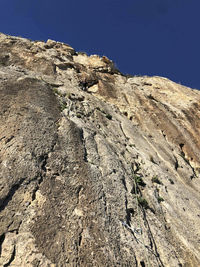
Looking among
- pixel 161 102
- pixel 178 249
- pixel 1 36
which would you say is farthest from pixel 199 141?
pixel 1 36

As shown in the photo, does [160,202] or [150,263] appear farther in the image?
[160,202]

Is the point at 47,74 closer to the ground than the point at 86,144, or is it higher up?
higher up

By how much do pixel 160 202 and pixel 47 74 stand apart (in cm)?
1202

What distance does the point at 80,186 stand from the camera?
24.3 ft

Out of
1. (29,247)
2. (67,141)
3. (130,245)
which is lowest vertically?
(29,247)

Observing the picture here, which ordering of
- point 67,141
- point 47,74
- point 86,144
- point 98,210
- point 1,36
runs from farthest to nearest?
point 1,36 < point 47,74 < point 86,144 < point 67,141 < point 98,210

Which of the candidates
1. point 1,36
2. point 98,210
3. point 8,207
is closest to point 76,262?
point 98,210

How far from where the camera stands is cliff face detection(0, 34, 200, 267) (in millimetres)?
5664

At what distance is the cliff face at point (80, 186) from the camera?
5.66m

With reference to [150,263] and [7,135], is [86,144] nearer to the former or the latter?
[7,135]

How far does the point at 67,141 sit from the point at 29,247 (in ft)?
15.1

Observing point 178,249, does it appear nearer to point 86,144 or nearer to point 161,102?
point 86,144

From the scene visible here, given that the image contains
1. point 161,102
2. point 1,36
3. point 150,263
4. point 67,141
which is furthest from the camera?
point 161,102

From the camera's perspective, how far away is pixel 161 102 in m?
23.0
